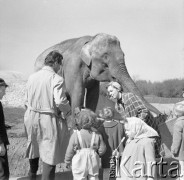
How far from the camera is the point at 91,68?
5801 millimetres

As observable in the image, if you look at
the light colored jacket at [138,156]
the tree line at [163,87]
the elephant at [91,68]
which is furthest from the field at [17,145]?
the tree line at [163,87]

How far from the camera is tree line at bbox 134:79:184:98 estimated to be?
16.4 meters

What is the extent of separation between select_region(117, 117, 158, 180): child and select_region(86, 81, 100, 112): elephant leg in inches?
100

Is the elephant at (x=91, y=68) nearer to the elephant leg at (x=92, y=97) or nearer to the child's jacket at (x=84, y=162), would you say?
the elephant leg at (x=92, y=97)

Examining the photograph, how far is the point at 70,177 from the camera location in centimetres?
476

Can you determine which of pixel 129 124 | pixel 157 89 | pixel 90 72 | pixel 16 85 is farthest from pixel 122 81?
pixel 157 89

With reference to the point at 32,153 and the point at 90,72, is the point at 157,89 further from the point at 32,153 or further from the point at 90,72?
the point at 32,153

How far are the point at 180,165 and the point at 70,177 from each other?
4.03 ft

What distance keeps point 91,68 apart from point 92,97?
0.43m

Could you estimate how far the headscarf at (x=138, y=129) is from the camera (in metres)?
3.32

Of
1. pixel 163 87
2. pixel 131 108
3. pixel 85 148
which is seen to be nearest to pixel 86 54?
pixel 131 108

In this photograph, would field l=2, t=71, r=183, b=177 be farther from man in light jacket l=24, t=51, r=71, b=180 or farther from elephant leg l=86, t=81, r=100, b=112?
man in light jacket l=24, t=51, r=71, b=180

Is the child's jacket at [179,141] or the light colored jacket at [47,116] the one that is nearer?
the light colored jacket at [47,116]

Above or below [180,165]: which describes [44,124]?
above
